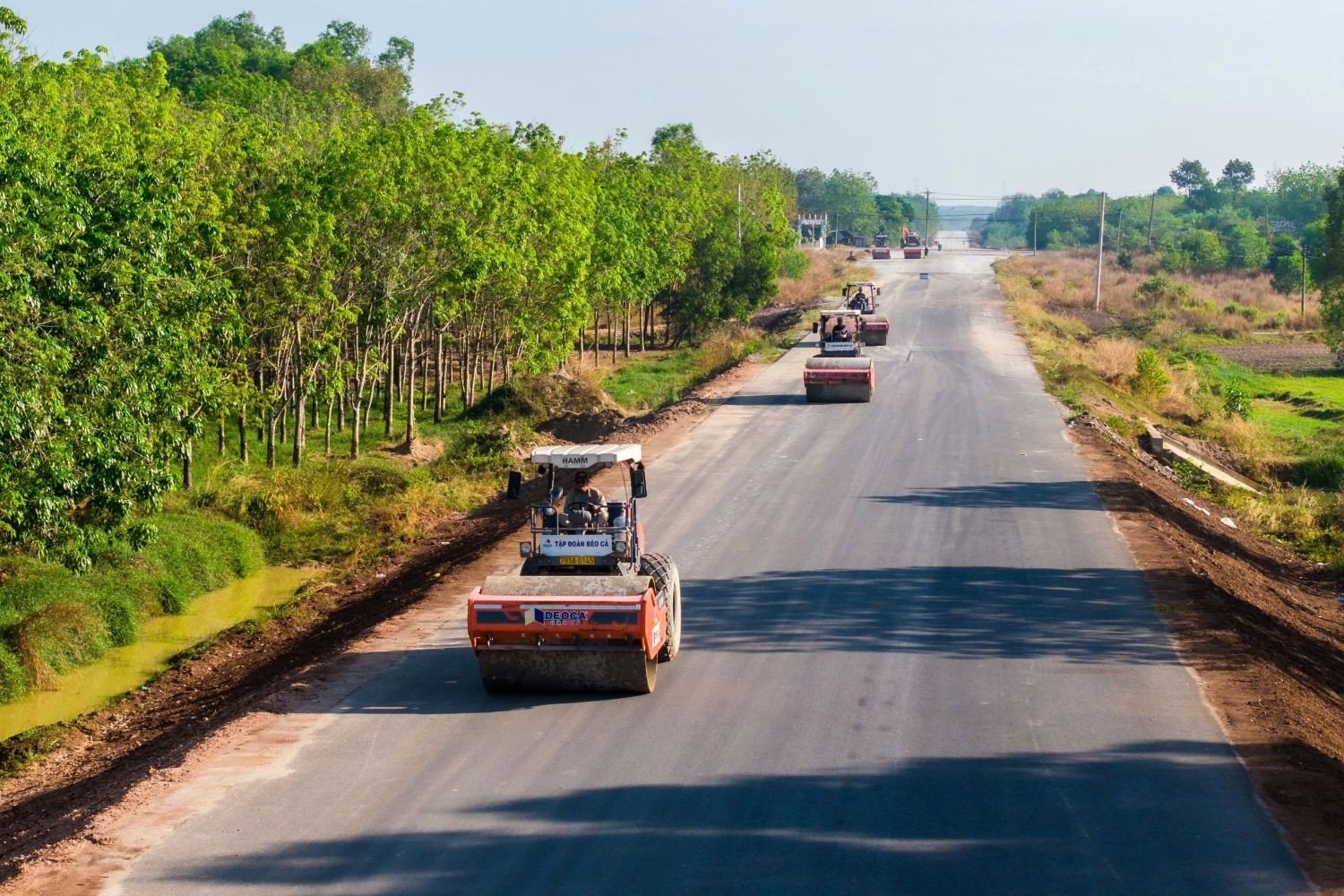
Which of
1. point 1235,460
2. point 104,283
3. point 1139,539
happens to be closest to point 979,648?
point 1139,539

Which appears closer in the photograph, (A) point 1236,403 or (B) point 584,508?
(B) point 584,508

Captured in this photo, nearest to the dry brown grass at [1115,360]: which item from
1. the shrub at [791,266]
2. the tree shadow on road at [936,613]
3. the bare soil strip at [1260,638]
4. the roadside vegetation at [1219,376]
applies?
the roadside vegetation at [1219,376]

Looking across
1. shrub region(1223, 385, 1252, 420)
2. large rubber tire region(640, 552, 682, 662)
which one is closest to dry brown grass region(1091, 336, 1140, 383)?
shrub region(1223, 385, 1252, 420)

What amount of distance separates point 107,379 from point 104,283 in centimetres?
142

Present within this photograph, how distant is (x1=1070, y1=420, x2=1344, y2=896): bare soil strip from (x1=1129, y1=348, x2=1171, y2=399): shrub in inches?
723

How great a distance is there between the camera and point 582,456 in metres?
16.4

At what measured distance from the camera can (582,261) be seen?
49.3 m

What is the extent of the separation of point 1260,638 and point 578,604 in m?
10.0

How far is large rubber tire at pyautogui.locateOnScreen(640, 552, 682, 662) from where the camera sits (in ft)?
55.3

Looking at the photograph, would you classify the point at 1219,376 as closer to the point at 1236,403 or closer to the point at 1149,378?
the point at 1236,403

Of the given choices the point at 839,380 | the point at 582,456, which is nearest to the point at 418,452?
the point at 839,380

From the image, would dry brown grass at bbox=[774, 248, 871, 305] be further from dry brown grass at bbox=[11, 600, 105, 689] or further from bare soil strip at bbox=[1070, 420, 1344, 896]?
dry brown grass at bbox=[11, 600, 105, 689]

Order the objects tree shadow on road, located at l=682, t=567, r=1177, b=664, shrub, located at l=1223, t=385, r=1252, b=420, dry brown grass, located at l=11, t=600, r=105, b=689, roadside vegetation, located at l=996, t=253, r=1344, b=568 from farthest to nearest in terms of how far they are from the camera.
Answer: shrub, located at l=1223, t=385, r=1252, b=420, roadside vegetation, located at l=996, t=253, r=1344, b=568, dry brown grass, located at l=11, t=600, r=105, b=689, tree shadow on road, located at l=682, t=567, r=1177, b=664

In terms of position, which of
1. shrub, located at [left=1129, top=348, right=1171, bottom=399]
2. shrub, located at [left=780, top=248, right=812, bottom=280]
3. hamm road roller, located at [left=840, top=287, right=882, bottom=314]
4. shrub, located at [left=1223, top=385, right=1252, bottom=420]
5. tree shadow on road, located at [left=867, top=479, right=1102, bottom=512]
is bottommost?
shrub, located at [left=1223, top=385, right=1252, bottom=420]
